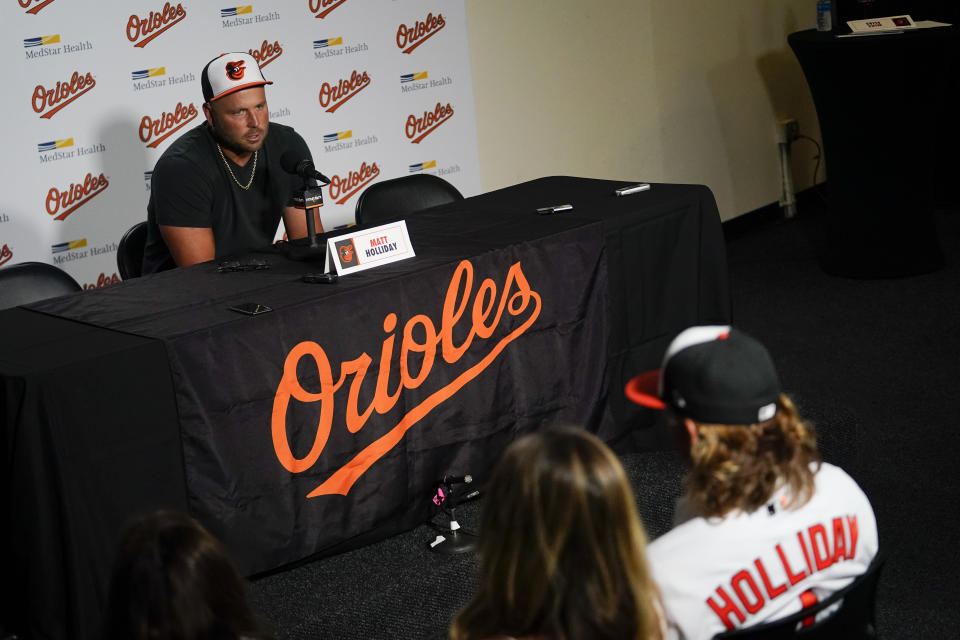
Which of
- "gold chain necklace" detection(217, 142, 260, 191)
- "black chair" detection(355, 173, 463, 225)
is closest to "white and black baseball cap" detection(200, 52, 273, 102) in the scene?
"gold chain necklace" detection(217, 142, 260, 191)

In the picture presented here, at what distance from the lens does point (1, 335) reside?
2385 millimetres

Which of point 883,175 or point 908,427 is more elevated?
point 883,175

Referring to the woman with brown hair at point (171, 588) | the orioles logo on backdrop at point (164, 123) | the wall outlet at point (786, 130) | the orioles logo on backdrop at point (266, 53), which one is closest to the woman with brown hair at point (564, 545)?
the woman with brown hair at point (171, 588)

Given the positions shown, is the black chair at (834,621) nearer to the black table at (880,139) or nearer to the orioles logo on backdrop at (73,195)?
the orioles logo on backdrop at (73,195)

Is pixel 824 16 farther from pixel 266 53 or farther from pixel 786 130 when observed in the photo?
pixel 266 53

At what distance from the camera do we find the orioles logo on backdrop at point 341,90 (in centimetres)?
454

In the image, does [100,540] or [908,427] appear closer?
[100,540]

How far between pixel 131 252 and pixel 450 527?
1434 mm

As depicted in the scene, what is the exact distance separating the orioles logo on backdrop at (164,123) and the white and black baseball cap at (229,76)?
3.03ft

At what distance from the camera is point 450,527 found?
2.69 metres

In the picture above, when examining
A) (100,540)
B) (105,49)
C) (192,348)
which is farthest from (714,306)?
(105,49)

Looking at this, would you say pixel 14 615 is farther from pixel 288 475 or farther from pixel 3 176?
pixel 3 176

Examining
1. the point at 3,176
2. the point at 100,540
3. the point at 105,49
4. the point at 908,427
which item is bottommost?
the point at 908,427

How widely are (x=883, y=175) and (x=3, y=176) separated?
3.75 meters
